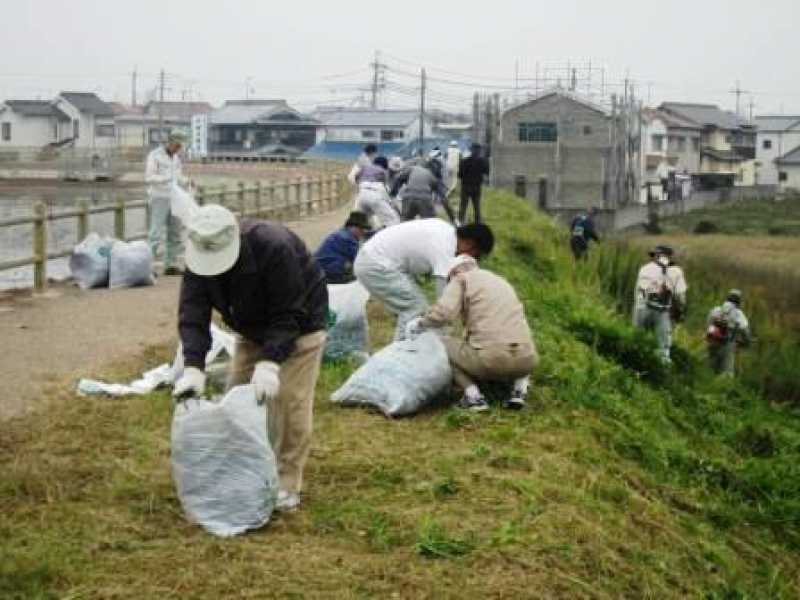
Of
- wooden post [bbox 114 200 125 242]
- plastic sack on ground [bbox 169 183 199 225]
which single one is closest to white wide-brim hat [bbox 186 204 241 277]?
plastic sack on ground [bbox 169 183 199 225]

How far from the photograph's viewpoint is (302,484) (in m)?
6.07

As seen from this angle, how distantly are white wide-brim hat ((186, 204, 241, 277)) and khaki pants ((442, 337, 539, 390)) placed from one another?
276 centimetres

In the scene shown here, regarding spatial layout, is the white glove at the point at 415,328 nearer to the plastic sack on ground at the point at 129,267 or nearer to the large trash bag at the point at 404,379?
the large trash bag at the point at 404,379

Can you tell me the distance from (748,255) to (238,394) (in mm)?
33095

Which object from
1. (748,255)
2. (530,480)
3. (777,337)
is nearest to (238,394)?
(530,480)

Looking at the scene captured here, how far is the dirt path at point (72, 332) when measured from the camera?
8.47m

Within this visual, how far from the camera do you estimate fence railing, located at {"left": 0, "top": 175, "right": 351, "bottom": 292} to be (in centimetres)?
1299

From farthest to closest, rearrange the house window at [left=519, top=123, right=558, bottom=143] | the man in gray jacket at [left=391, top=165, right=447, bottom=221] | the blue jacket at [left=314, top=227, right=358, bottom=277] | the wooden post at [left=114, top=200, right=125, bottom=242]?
the house window at [left=519, top=123, right=558, bottom=143], the wooden post at [left=114, top=200, right=125, bottom=242], the man in gray jacket at [left=391, top=165, right=447, bottom=221], the blue jacket at [left=314, top=227, right=358, bottom=277]

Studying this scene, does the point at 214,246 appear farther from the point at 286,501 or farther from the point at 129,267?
the point at 129,267

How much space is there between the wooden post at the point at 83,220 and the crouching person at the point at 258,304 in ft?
31.9

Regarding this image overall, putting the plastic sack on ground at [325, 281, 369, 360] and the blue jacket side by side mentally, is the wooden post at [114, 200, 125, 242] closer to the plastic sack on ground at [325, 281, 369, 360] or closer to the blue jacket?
the blue jacket

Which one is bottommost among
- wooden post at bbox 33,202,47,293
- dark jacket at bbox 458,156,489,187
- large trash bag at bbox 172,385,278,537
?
large trash bag at bbox 172,385,278,537

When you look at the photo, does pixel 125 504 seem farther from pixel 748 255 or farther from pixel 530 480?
pixel 748 255

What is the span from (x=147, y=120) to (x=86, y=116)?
8.02 meters
